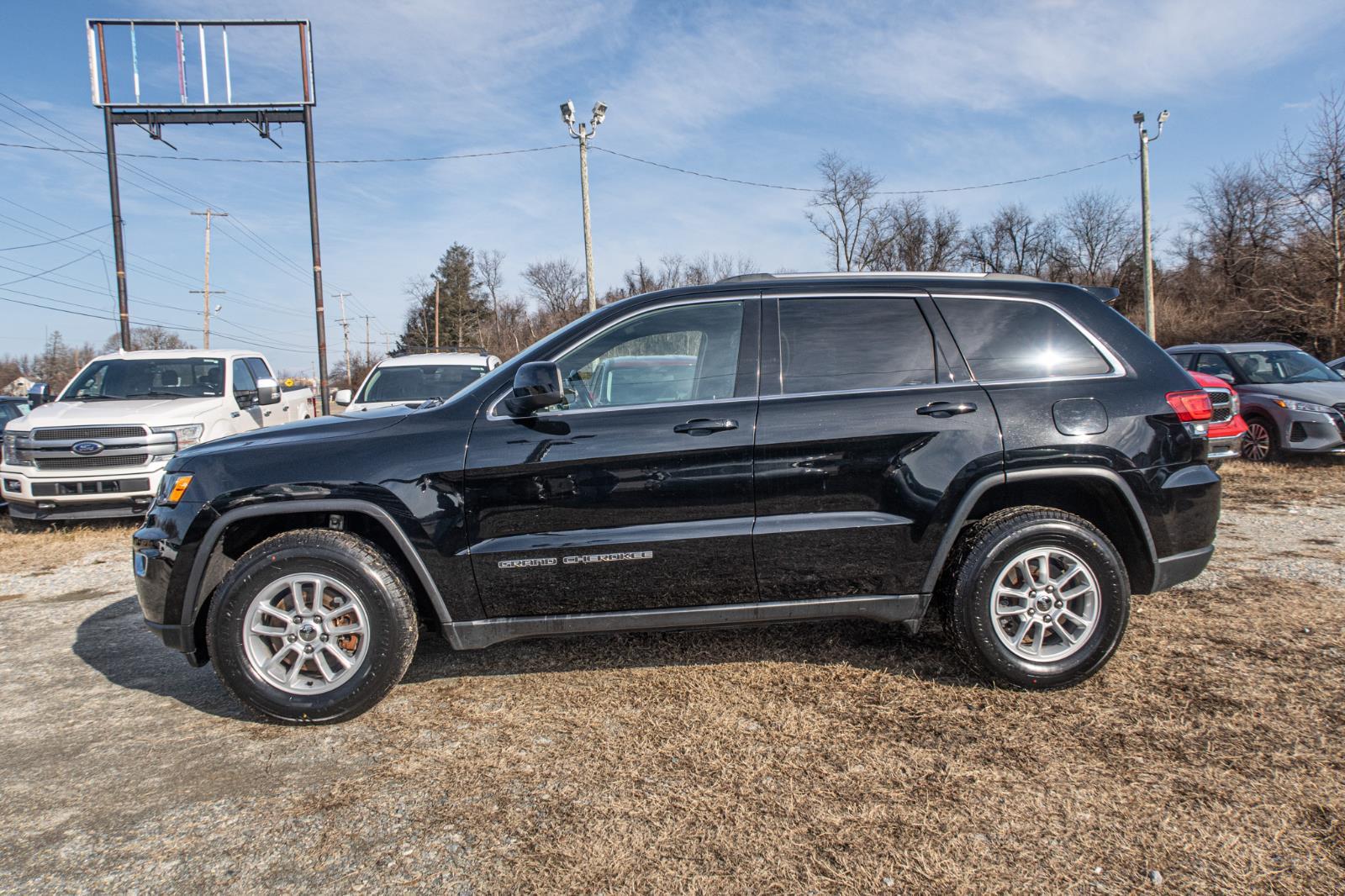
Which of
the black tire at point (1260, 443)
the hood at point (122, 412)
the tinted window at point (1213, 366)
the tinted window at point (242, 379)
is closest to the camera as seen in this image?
the hood at point (122, 412)

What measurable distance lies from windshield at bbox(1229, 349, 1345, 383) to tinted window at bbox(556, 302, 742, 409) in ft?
34.1

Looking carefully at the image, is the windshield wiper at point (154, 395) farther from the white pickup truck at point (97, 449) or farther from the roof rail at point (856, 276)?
the roof rail at point (856, 276)

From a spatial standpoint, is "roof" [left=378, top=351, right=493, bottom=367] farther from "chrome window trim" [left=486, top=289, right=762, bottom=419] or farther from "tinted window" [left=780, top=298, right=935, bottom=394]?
"tinted window" [left=780, top=298, right=935, bottom=394]

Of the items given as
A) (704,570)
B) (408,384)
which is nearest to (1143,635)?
(704,570)

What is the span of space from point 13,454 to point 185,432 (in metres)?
1.65

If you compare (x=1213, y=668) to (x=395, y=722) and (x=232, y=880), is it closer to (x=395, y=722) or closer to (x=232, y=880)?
(x=395, y=722)

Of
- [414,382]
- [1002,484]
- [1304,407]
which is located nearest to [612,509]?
[1002,484]

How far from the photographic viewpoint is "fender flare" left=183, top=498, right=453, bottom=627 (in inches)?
132

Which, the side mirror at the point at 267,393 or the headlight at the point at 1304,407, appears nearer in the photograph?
the side mirror at the point at 267,393

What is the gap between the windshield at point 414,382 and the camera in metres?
9.51

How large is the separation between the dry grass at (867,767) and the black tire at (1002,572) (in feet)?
0.35

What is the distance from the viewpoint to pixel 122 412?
7.98 metres

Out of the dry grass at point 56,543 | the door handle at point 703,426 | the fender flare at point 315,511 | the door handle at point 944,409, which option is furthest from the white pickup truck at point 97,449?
the door handle at point 944,409

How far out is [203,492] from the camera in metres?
3.42
